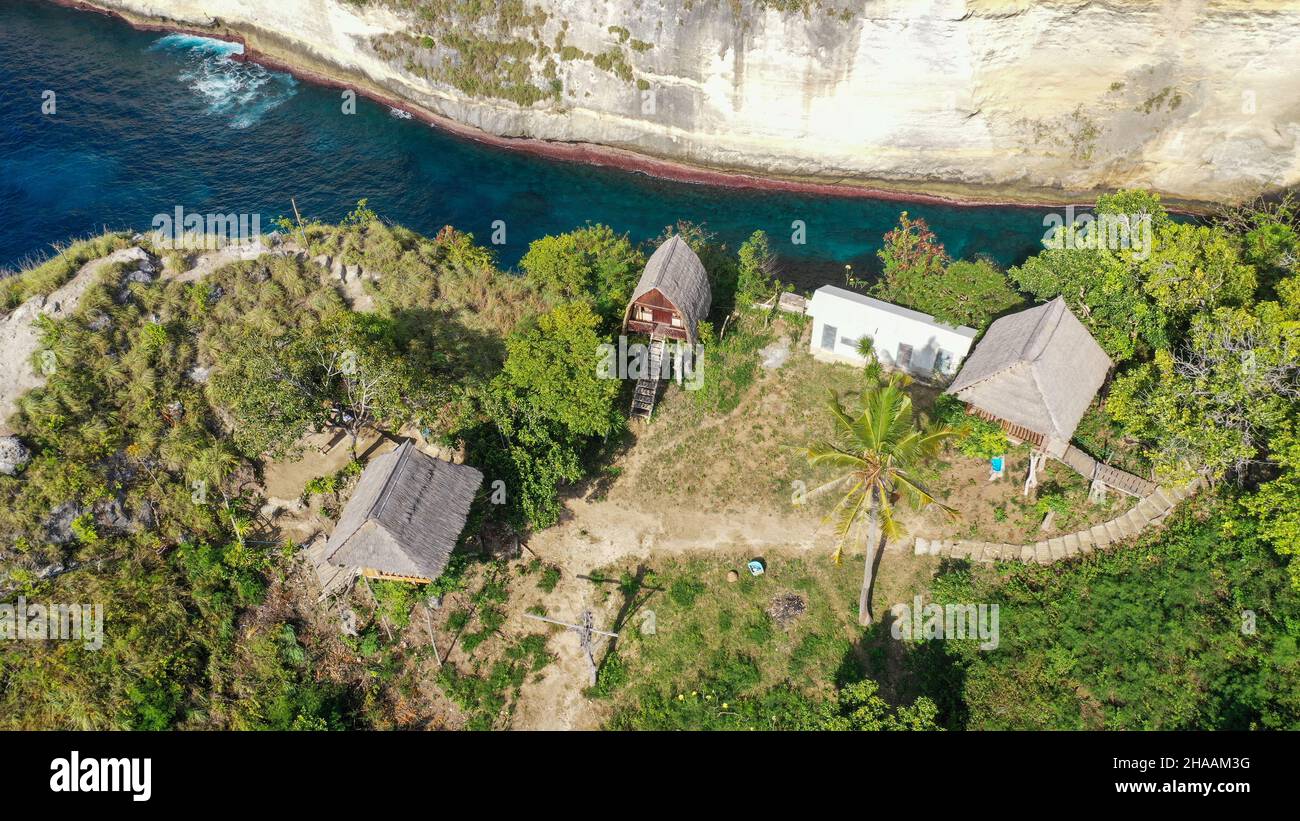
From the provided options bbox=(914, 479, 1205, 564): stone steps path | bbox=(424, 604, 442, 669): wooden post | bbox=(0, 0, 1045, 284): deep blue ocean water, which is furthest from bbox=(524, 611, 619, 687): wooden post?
bbox=(0, 0, 1045, 284): deep blue ocean water

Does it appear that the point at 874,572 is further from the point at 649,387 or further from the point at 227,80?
the point at 227,80

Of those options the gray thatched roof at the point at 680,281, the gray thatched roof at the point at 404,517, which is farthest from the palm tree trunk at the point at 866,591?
the gray thatched roof at the point at 404,517

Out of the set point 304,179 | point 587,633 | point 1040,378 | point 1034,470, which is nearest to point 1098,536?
point 1034,470

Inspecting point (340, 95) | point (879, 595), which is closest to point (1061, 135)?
point (879, 595)

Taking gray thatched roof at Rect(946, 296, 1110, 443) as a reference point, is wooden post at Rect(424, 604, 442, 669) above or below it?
below

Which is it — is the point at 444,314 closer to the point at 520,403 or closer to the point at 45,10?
the point at 520,403

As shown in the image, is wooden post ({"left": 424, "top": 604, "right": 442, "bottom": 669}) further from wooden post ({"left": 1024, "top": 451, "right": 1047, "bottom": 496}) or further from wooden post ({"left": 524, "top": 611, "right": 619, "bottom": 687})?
wooden post ({"left": 1024, "top": 451, "right": 1047, "bottom": 496})
